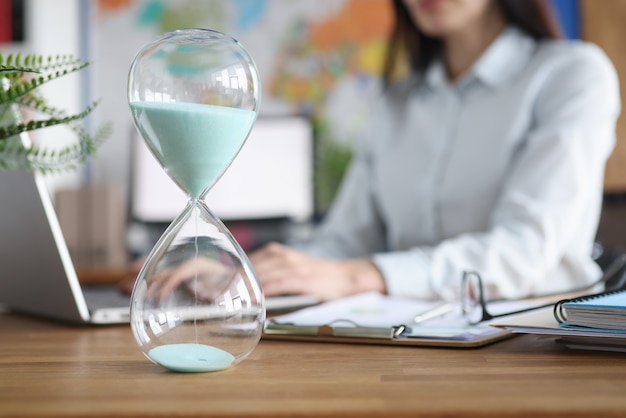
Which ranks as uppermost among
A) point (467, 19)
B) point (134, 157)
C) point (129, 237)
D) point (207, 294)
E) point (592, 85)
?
point (467, 19)

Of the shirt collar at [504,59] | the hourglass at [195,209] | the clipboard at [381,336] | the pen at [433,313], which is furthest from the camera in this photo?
the shirt collar at [504,59]

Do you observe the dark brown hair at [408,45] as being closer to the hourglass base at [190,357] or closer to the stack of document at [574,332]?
the stack of document at [574,332]

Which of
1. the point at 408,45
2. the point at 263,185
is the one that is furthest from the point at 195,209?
the point at 263,185

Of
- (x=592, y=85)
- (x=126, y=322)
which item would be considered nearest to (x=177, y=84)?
(x=126, y=322)

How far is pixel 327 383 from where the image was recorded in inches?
25.1

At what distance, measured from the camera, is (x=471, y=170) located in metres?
1.77

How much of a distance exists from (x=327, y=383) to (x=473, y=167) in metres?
1.20

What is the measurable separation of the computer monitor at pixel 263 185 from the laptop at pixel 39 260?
2187mm

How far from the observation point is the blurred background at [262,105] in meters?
3.32

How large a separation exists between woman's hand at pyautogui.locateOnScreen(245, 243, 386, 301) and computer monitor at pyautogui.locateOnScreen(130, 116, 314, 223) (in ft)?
6.64

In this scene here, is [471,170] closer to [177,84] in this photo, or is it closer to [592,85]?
[592,85]

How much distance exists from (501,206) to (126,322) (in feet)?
2.60

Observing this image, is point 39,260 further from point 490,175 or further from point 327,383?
point 490,175

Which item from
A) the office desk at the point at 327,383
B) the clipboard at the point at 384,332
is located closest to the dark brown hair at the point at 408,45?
the clipboard at the point at 384,332
